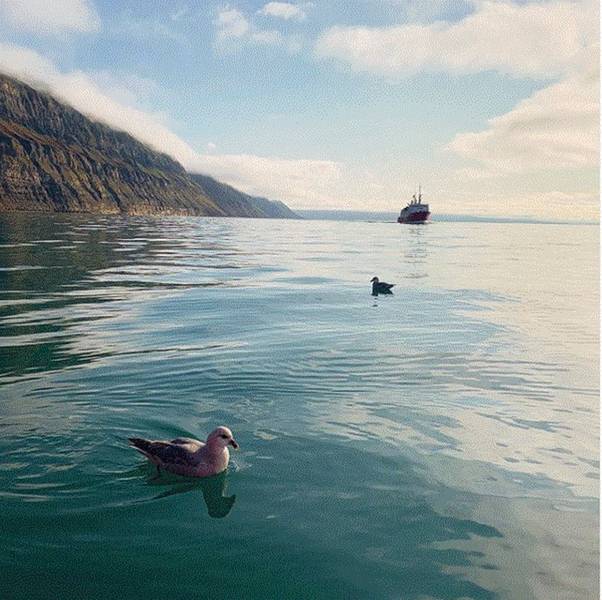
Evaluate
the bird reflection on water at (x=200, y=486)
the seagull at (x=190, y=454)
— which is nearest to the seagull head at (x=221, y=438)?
the seagull at (x=190, y=454)

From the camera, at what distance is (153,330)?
19953 millimetres

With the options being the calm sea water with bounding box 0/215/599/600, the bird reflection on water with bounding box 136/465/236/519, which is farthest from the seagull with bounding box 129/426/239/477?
the calm sea water with bounding box 0/215/599/600

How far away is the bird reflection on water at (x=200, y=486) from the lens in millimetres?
8320

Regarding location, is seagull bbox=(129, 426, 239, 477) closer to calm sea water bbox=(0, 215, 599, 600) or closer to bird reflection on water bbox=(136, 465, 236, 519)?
bird reflection on water bbox=(136, 465, 236, 519)

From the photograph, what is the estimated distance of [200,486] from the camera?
349 inches

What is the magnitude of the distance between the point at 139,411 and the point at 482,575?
814 centimetres

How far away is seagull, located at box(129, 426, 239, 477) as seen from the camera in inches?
350

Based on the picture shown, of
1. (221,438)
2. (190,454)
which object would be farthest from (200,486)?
(221,438)

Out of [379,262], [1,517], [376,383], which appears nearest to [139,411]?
[1,517]

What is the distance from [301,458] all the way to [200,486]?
6.71ft

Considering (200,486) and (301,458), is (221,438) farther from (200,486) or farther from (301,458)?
(301,458)

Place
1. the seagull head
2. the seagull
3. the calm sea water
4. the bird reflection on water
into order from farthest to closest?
1. the seagull head
2. the seagull
3. the bird reflection on water
4. the calm sea water

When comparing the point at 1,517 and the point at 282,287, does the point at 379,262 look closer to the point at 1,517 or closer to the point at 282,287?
the point at 282,287

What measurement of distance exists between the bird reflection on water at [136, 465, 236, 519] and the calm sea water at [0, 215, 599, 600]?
0.04 m
